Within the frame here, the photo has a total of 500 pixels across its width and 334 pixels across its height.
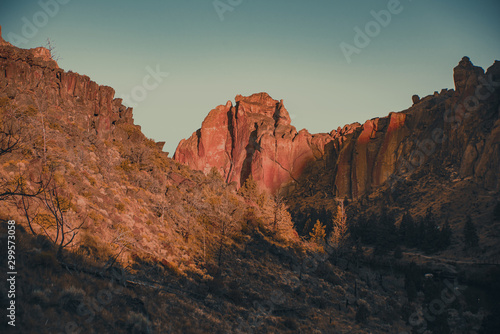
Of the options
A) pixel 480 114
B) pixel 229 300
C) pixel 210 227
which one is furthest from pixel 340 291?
pixel 480 114

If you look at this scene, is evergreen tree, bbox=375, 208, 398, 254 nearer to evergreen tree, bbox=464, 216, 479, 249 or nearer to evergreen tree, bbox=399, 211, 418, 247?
evergreen tree, bbox=399, 211, 418, 247

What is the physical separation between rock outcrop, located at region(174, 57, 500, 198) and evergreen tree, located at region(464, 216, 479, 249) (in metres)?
20.5

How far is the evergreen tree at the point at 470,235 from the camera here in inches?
2296

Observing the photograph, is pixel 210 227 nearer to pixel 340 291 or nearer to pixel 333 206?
pixel 340 291

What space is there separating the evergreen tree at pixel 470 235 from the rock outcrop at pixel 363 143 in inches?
806

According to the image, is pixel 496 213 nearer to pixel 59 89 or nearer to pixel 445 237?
pixel 445 237

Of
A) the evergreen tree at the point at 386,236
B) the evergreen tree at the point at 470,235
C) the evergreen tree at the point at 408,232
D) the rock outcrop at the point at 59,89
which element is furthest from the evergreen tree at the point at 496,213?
the rock outcrop at the point at 59,89

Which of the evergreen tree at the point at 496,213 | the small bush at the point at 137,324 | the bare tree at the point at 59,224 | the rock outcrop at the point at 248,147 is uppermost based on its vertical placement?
the rock outcrop at the point at 248,147

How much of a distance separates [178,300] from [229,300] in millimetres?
5385

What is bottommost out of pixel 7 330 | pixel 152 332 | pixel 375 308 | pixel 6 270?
pixel 375 308

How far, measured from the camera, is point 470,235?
195ft

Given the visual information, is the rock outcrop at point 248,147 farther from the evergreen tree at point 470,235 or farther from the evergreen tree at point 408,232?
the evergreen tree at point 470,235

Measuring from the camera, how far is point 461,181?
263 feet

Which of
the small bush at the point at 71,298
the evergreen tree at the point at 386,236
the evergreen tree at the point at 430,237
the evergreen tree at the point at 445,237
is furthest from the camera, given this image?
the evergreen tree at the point at 386,236
